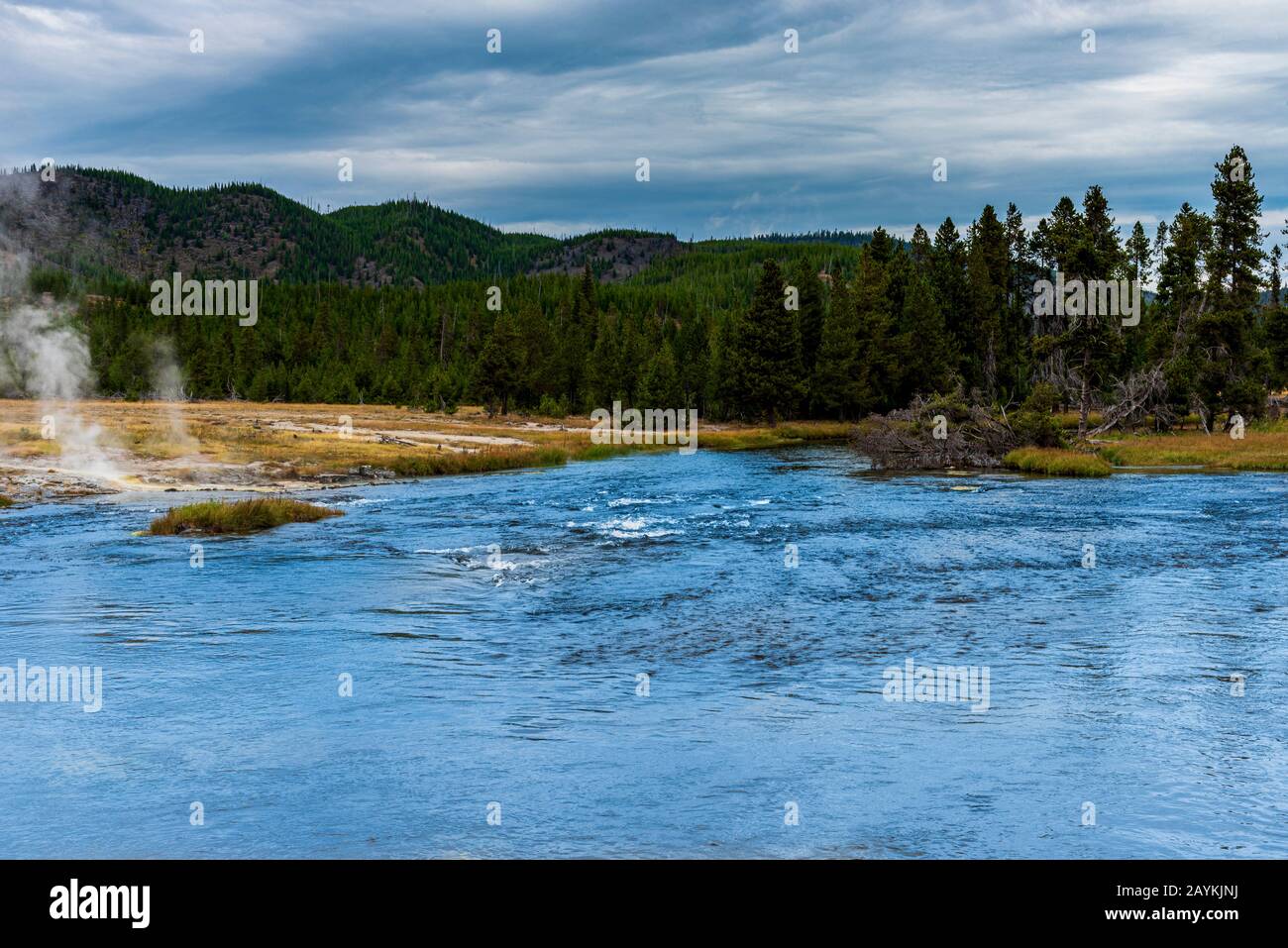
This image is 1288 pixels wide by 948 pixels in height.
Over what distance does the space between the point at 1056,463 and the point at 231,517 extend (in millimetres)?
35885

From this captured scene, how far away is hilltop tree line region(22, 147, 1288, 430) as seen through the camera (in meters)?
69.1

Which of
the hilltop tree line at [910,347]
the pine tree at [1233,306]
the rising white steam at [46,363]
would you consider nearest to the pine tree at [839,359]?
the hilltop tree line at [910,347]

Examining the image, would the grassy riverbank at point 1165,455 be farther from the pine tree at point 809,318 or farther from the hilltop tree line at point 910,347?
the pine tree at point 809,318

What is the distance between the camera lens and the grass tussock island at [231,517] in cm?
3356

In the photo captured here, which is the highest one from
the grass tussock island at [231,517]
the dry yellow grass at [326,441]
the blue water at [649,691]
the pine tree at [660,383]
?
the pine tree at [660,383]

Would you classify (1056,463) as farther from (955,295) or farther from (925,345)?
(955,295)

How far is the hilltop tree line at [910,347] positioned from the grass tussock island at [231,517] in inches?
1500

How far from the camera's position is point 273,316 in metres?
187
